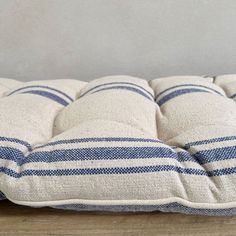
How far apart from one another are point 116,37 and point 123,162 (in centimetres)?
78

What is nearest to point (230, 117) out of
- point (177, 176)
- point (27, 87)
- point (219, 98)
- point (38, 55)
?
point (219, 98)

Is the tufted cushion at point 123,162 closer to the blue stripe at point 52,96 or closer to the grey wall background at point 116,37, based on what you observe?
the blue stripe at point 52,96

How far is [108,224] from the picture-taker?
1.68ft

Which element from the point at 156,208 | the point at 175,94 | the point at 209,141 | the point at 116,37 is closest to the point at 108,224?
the point at 156,208

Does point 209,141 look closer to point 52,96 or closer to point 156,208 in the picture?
point 156,208

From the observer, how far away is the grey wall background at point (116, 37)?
46.7 inches

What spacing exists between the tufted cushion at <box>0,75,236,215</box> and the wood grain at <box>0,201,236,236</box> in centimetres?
1

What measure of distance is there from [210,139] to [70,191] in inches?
9.3

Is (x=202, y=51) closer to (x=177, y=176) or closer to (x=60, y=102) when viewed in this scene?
(x=60, y=102)

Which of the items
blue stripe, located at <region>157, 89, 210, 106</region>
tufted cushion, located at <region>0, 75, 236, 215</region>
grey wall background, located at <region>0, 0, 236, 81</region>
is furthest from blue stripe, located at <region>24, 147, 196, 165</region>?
grey wall background, located at <region>0, 0, 236, 81</region>

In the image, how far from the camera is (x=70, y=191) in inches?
20.3

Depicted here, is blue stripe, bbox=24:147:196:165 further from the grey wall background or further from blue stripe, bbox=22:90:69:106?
the grey wall background

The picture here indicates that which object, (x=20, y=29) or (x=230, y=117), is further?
(x=20, y=29)

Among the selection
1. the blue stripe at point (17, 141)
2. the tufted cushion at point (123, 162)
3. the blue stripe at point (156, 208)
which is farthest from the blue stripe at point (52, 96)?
the blue stripe at point (156, 208)
